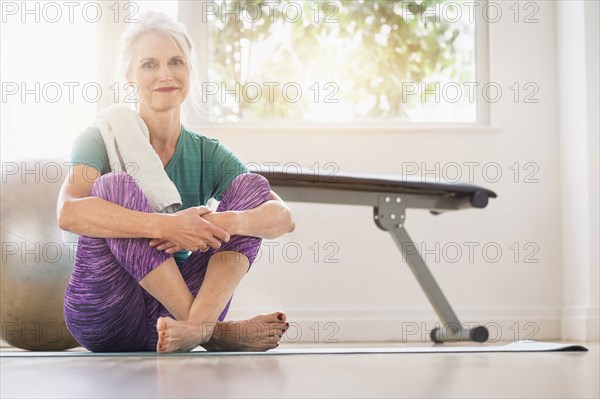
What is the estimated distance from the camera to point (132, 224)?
1750mm

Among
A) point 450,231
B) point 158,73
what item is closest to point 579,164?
point 450,231

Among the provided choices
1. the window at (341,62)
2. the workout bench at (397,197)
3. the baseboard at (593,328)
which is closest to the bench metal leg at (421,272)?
the workout bench at (397,197)

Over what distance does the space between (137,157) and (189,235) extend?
1.00 feet

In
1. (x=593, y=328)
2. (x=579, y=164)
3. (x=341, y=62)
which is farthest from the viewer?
(x=341, y=62)

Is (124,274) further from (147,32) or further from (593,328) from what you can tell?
(593,328)

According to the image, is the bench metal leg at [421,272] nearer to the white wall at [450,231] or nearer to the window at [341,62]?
the white wall at [450,231]

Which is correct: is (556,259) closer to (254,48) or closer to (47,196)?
(254,48)

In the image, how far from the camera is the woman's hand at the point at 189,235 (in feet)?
5.82

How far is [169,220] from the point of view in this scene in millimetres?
1778

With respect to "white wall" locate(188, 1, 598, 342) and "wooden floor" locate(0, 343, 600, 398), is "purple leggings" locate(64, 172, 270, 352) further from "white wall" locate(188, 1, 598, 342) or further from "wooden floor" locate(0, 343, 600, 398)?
"white wall" locate(188, 1, 598, 342)

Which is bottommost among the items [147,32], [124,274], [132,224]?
[124,274]

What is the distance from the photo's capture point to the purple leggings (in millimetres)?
1795

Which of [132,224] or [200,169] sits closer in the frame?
[132,224]

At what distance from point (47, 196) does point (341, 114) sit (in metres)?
1.88
